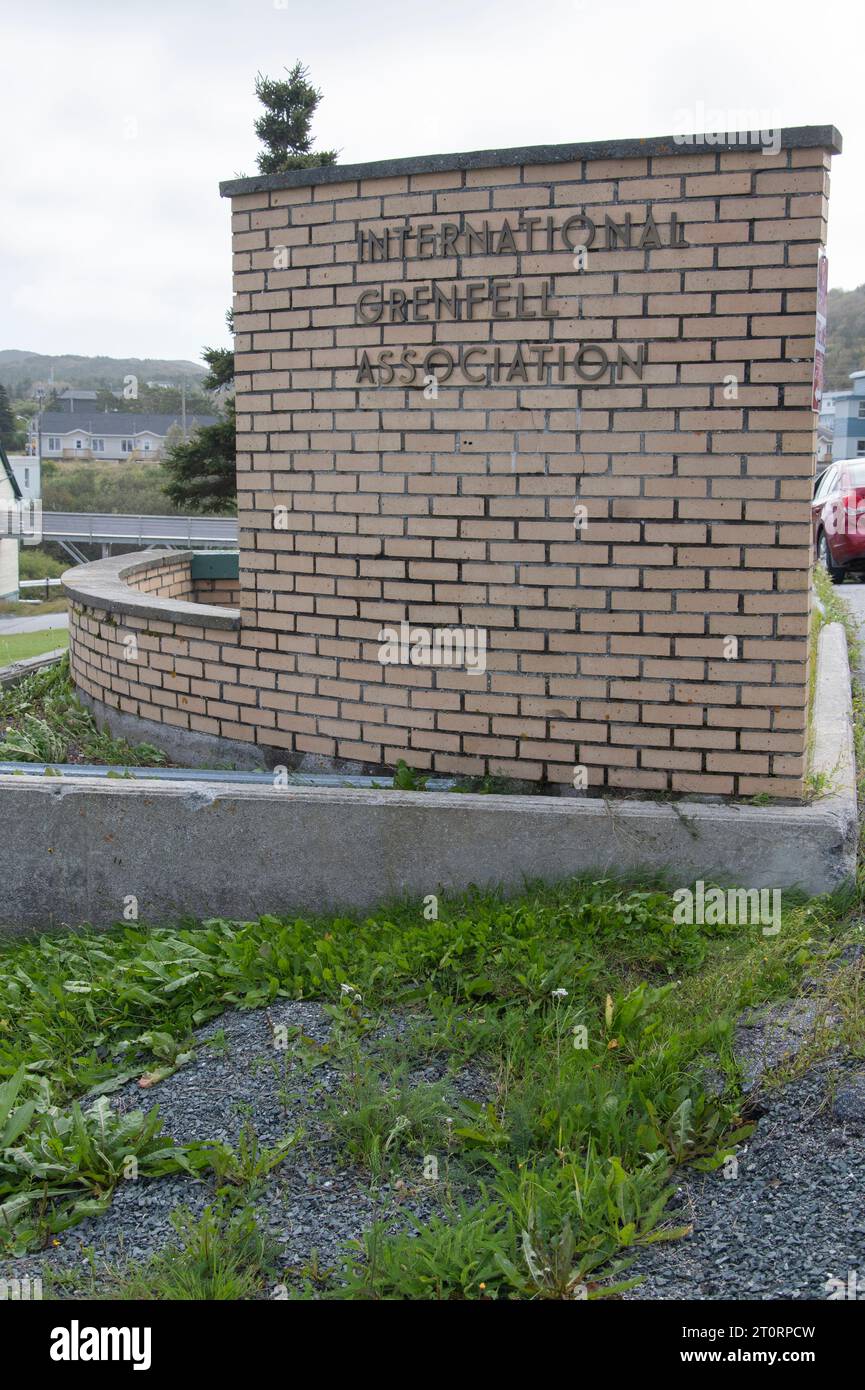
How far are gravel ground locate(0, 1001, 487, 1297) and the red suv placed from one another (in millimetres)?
10804

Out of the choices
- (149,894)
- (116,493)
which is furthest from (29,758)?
(116,493)

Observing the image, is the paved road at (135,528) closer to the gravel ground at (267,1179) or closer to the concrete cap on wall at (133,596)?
the concrete cap on wall at (133,596)

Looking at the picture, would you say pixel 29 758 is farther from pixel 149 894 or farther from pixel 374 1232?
pixel 374 1232

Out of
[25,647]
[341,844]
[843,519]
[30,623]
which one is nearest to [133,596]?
[341,844]

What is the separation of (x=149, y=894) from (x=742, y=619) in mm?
2560

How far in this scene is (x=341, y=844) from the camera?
180 inches

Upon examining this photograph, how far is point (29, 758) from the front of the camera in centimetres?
588

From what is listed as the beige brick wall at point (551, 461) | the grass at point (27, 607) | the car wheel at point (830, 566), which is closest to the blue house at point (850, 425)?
the grass at point (27, 607)

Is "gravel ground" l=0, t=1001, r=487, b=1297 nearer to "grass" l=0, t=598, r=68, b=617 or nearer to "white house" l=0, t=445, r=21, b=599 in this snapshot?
"grass" l=0, t=598, r=68, b=617

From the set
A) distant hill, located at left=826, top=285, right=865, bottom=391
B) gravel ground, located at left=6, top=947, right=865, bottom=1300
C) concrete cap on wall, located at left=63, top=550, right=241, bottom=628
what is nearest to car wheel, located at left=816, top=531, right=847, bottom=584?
concrete cap on wall, located at left=63, top=550, right=241, bottom=628

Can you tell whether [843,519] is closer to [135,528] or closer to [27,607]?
[27,607]

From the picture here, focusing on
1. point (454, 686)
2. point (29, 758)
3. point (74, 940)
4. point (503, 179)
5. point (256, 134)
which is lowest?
point (74, 940)

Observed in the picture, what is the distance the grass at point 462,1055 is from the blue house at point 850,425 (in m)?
57.8

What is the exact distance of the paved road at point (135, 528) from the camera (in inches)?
Result: 1893
